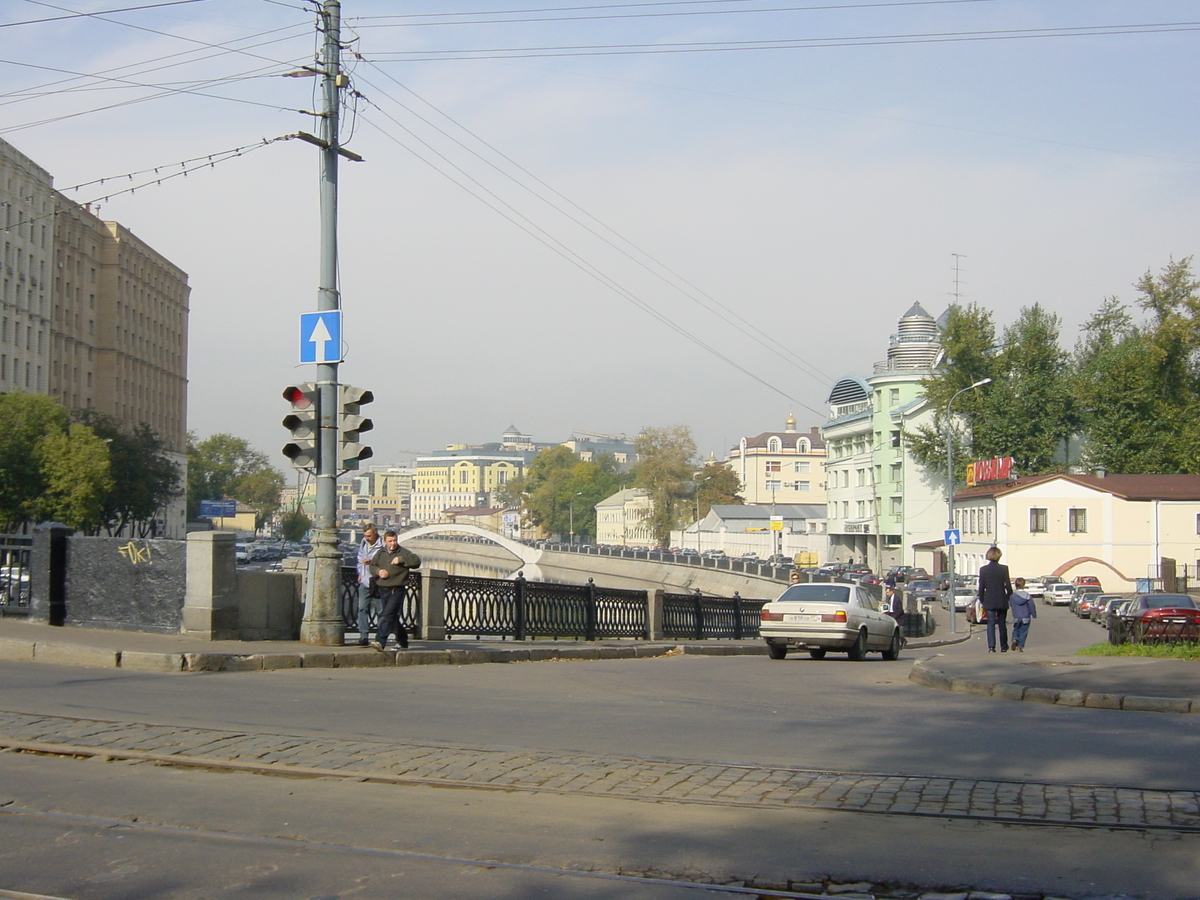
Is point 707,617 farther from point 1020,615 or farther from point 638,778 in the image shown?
point 638,778

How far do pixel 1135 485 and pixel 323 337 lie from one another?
2506 inches

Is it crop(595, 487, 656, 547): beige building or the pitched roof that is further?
crop(595, 487, 656, 547): beige building

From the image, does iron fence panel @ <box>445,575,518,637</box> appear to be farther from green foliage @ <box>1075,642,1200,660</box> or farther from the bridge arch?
the bridge arch

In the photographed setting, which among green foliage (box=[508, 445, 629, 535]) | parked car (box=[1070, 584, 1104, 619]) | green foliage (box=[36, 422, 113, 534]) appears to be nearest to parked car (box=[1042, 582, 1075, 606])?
parked car (box=[1070, 584, 1104, 619])

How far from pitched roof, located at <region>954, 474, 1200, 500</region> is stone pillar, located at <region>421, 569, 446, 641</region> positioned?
57025mm

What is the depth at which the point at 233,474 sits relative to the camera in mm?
155625

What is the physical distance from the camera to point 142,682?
11.7 metres

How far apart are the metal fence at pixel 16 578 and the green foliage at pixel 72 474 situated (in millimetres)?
44416

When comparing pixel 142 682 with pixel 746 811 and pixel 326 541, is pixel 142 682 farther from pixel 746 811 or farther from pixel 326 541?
pixel 746 811

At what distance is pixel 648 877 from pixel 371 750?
3388mm

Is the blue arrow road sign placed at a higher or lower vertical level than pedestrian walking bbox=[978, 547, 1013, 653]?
higher

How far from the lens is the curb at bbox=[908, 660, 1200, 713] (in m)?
11.3

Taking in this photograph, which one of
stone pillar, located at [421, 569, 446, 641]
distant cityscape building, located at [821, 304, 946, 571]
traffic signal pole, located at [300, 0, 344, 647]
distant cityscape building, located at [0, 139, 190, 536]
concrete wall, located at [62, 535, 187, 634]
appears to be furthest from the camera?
distant cityscape building, located at [821, 304, 946, 571]

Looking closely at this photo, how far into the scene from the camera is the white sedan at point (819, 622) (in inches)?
811
